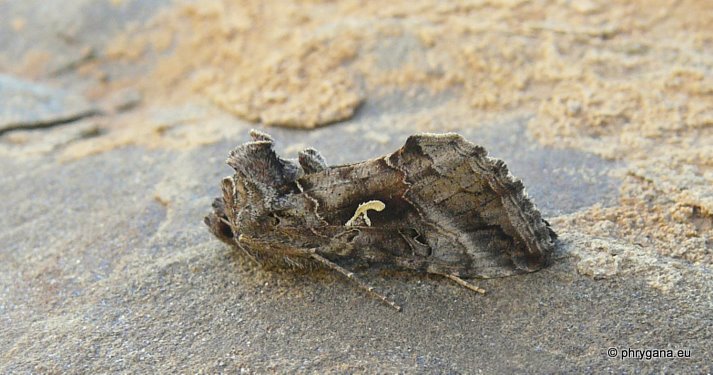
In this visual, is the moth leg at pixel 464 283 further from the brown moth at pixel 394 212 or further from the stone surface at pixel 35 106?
the stone surface at pixel 35 106

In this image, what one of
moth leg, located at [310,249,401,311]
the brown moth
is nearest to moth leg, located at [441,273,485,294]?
the brown moth

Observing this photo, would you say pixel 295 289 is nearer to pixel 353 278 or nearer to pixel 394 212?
pixel 353 278

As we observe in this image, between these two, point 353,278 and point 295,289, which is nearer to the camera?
point 353,278

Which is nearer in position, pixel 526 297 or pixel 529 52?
pixel 526 297

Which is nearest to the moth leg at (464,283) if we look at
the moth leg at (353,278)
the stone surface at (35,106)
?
the moth leg at (353,278)

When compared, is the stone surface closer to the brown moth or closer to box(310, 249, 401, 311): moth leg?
the brown moth

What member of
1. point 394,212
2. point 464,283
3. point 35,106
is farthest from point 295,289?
point 35,106

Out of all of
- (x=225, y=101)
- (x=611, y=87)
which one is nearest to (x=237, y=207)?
(x=225, y=101)

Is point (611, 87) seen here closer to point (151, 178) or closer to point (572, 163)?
point (572, 163)
